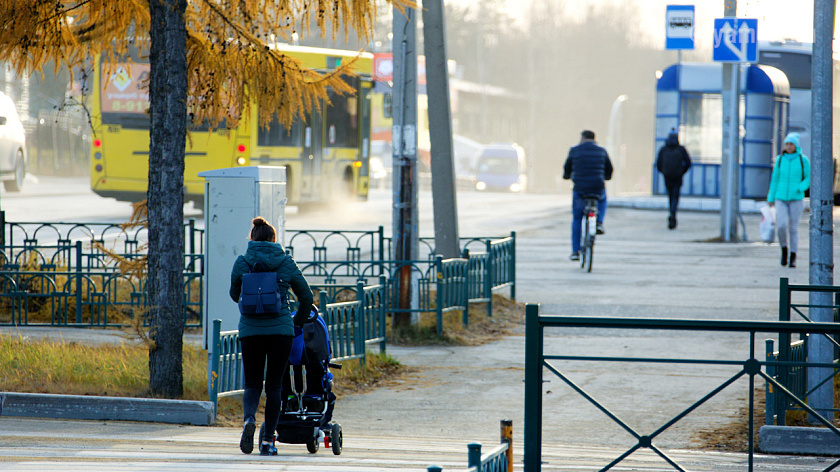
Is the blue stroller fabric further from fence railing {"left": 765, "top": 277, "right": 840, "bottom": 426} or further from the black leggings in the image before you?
fence railing {"left": 765, "top": 277, "right": 840, "bottom": 426}

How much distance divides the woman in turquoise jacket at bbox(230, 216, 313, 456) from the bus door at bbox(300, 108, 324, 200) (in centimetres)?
1814

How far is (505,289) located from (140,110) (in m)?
11.9

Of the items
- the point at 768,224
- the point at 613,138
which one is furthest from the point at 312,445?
the point at 613,138

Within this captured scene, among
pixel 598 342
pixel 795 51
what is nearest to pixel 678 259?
pixel 598 342

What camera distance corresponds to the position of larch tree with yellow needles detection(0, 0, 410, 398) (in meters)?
7.15

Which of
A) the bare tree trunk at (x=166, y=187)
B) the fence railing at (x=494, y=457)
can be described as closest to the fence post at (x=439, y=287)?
the bare tree trunk at (x=166, y=187)

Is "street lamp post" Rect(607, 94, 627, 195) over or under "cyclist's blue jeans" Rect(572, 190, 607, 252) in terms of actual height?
over

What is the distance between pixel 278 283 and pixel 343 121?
1968cm

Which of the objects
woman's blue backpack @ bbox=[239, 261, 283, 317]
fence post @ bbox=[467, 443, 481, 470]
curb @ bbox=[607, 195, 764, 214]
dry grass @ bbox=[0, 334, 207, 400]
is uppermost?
curb @ bbox=[607, 195, 764, 214]

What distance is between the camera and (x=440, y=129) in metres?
12.4

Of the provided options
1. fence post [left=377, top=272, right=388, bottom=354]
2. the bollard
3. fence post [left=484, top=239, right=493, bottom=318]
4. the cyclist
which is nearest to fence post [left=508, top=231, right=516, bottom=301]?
fence post [left=484, top=239, right=493, bottom=318]

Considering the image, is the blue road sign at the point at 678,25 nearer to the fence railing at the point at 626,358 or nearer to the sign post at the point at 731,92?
the sign post at the point at 731,92

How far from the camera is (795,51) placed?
29969 mm

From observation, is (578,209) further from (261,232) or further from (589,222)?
(261,232)
